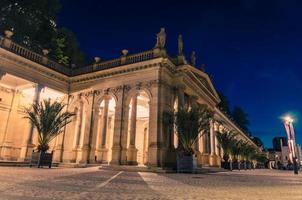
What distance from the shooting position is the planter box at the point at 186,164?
51.2 feet

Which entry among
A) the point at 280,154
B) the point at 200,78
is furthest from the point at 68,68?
the point at 280,154

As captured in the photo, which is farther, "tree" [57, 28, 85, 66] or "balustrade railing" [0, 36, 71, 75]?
"tree" [57, 28, 85, 66]

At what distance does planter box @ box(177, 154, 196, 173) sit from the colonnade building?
1566 mm

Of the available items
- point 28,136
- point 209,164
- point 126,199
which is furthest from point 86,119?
point 126,199

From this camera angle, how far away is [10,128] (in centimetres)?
2095

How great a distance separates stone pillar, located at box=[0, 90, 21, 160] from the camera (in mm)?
19609

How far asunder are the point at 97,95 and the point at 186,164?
10529 mm

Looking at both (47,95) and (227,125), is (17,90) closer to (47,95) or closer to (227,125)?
(47,95)

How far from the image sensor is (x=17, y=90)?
71.1 ft

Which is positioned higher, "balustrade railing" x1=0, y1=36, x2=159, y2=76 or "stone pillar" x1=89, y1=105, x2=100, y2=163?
"balustrade railing" x1=0, y1=36, x2=159, y2=76

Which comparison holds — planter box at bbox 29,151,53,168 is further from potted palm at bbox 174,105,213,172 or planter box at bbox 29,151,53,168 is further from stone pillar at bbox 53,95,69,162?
potted palm at bbox 174,105,213,172

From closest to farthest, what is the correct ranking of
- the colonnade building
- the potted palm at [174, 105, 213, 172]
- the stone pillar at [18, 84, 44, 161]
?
the potted palm at [174, 105, 213, 172]
the stone pillar at [18, 84, 44, 161]
the colonnade building

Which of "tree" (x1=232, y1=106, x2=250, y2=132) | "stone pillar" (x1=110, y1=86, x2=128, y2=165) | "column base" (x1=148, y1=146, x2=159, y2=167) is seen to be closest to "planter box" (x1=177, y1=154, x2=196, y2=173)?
"column base" (x1=148, y1=146, x2=159, y2=167)

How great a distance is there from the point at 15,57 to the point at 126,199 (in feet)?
58.9
